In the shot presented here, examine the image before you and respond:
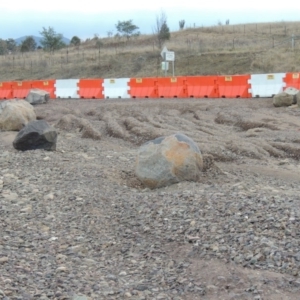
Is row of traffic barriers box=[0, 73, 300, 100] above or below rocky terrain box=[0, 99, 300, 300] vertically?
above

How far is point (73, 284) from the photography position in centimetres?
445

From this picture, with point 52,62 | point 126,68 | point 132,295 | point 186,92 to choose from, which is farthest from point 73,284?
point 52,62

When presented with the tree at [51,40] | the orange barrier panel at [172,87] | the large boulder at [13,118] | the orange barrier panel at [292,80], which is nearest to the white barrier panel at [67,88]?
the orange barrier panel at [172,87]

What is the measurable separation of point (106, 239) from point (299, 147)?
21.5ft

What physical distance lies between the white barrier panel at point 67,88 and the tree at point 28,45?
43.4 m

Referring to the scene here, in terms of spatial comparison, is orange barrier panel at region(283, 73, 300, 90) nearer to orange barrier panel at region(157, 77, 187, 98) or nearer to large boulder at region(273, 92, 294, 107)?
large boulder at region(273, 92, 294, 107)

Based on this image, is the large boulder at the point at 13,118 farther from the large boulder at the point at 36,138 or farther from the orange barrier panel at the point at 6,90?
the orange barrier panel at the point at 6,90

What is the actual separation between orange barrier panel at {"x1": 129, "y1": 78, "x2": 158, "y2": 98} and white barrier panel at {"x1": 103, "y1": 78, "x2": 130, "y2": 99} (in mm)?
217

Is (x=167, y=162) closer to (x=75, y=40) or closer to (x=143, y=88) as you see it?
(x=143, y=88)

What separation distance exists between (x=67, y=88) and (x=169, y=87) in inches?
206

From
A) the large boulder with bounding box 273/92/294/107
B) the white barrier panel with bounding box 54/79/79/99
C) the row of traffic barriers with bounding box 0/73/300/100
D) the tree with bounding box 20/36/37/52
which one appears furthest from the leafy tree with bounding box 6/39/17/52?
the large boulder with bounding box 273/92/294/107

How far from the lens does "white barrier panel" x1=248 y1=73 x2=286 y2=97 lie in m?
19.5

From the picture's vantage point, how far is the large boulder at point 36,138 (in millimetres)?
10117

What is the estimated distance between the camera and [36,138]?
10.2 metres
